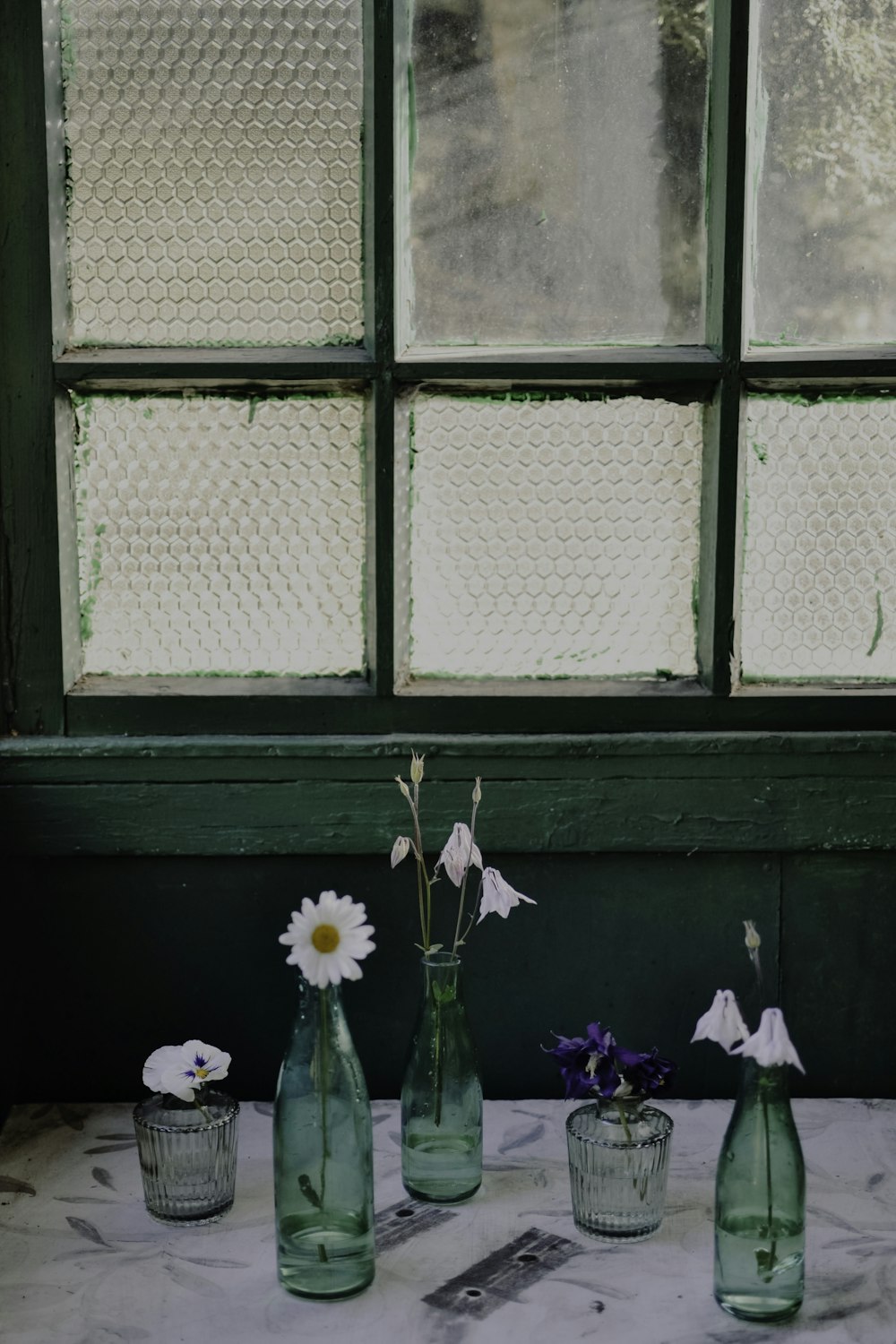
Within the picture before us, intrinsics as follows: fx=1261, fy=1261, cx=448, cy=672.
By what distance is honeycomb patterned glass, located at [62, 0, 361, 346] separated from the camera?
54.3 inches

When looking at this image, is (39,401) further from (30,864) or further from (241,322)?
(30,864)

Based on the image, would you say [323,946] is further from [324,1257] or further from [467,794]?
[467,794]

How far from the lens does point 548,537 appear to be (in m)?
1.45

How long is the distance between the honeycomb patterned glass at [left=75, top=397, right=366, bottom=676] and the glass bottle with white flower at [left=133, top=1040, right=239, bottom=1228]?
18.1 inches

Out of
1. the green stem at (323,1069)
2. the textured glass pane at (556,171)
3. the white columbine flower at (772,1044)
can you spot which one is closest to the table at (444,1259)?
the green stem at (323,1069)

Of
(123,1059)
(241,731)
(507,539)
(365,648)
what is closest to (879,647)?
(507,539)

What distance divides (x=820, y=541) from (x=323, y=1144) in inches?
33.6

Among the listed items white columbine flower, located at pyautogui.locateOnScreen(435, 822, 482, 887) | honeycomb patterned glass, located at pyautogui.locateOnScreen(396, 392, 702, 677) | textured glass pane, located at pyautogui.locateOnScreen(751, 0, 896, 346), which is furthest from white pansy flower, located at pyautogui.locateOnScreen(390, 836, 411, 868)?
textured glass pane, located at pyautogui.locateOnScreen(751, 0, 896, 346)

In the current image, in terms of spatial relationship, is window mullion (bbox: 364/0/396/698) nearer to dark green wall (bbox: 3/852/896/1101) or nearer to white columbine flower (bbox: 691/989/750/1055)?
dark green wall (bbox: 3/852/896/1101)

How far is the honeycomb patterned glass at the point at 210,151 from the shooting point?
1380 mm

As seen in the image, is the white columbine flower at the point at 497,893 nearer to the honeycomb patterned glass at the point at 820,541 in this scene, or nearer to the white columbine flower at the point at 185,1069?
the white columbine flower at the point at 185,1069

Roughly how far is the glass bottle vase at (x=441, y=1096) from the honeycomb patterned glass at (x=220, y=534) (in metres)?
0.42

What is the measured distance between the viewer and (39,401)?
1.38 metres

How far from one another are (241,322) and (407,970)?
75 cm
